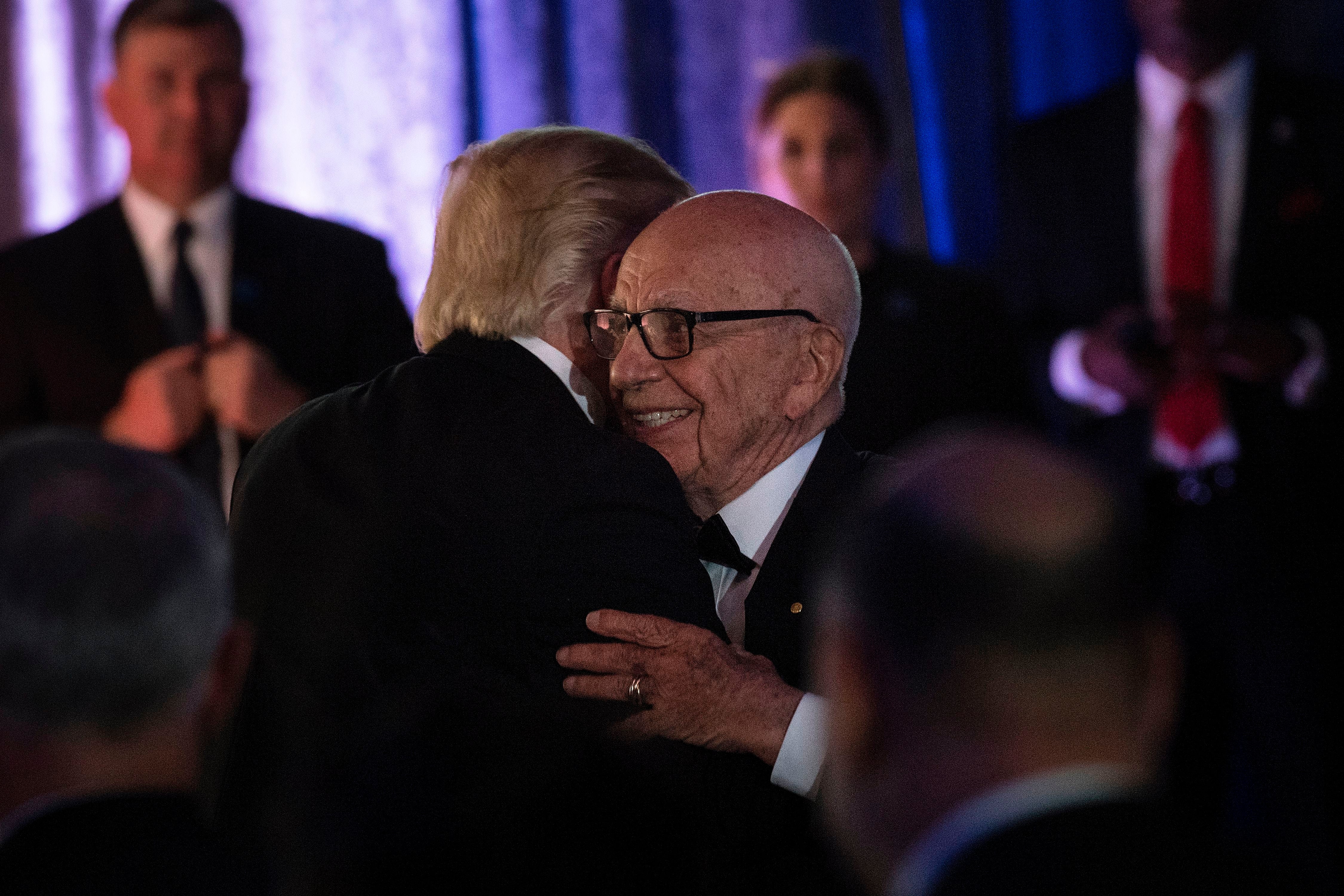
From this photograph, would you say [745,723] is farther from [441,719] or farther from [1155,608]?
Result: [1155,608]

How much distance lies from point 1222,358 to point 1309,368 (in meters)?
0.24

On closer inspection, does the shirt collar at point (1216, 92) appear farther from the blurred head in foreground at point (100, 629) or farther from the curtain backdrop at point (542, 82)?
the blurred head in foreground at point (100, 629)

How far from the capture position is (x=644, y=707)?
1.96 meters

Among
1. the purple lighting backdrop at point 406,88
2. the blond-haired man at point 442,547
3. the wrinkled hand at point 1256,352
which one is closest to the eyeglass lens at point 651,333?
the blond-haired man at point 442,547

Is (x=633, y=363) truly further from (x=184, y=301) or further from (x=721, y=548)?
(x=184, y=301)

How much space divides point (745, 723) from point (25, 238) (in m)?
2.22

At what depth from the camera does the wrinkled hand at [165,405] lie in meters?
3.02

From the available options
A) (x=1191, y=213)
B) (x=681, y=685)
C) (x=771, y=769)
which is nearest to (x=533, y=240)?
(x=681, y=685)

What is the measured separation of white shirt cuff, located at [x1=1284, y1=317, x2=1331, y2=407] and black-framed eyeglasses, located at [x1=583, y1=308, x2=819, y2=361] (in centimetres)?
165

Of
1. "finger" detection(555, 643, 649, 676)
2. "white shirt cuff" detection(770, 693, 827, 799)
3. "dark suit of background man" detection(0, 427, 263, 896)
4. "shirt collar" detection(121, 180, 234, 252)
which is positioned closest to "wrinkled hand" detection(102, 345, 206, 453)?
"shirt collar" detection(121, 180, 234, 252)

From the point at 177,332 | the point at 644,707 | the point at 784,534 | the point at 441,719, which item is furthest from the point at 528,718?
the point at 177,332

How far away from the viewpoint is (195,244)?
3314 mm

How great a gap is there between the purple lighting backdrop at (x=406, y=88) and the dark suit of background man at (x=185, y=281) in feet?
2.28

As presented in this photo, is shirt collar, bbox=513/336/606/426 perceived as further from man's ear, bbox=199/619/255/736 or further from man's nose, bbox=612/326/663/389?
man's ear, bbox=199/619/255/736
